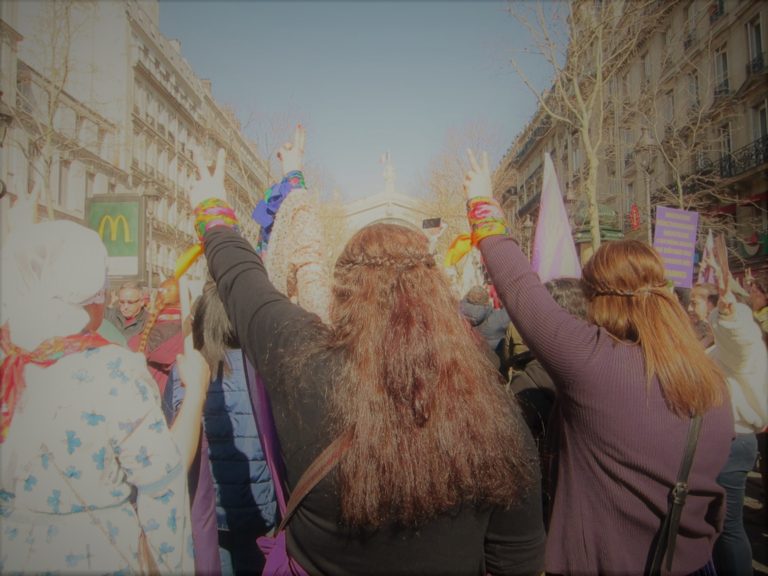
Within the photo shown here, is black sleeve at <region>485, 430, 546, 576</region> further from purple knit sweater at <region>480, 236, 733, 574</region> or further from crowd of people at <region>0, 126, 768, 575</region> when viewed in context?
purple knit sweater at <region>480, 236, 733, 574</region>

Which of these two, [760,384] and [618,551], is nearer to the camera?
[618,551]

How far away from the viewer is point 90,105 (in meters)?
1.73

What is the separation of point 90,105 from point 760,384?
11.6 feet

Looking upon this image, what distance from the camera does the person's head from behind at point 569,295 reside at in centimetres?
256

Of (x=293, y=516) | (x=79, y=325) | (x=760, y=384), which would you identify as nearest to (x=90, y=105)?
(x=79, y=325)

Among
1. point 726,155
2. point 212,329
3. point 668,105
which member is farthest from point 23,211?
point 668,105

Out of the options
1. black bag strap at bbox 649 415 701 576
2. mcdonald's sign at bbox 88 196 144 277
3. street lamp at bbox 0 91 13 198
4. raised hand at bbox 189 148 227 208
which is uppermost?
street lamp at bbox 0 91 13 198

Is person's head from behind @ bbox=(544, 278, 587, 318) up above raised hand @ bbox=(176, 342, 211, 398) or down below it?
above

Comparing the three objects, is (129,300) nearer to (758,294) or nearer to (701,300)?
(701,300)

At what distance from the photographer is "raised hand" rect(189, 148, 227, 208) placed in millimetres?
1481

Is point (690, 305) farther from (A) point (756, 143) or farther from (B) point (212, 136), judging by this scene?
(A) point (756, 143)

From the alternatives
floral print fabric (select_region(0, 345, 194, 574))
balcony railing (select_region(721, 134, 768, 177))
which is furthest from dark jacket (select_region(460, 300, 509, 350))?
balcony railing (select_region(721, 134, 768, 177))

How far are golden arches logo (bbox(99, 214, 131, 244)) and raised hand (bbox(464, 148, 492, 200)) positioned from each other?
1086 mm

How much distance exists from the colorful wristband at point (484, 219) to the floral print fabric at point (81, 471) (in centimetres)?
112
